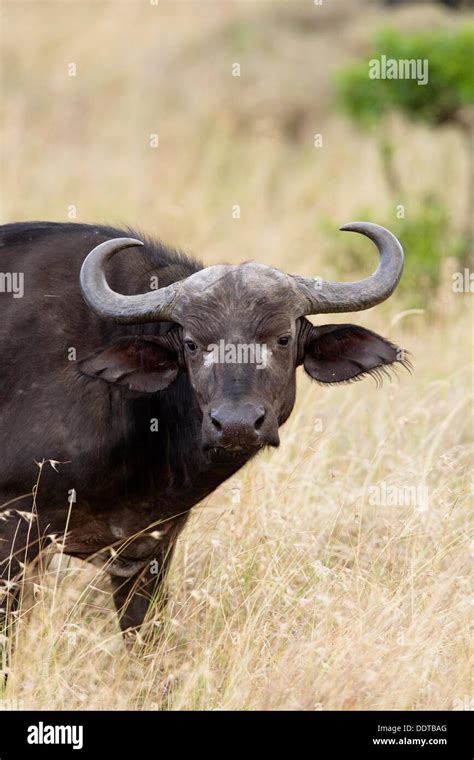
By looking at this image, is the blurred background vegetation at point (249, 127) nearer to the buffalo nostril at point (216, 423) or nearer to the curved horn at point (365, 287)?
the curved horn at point (365, 287)

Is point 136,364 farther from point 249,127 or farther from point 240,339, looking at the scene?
point 249,127

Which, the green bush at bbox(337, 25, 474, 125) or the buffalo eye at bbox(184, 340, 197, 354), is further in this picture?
the green bush at bbox(337, 25, 474, 125)

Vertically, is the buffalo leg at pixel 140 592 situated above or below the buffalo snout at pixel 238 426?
below

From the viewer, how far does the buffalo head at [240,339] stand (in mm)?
5609

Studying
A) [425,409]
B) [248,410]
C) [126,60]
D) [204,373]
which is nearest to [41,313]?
[204,373]

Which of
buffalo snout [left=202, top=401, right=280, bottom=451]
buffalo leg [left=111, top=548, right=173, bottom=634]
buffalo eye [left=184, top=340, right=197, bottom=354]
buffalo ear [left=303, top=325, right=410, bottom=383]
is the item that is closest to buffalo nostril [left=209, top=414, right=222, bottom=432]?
buffalo snout [left=202, top=401, right=280, bottom=451]

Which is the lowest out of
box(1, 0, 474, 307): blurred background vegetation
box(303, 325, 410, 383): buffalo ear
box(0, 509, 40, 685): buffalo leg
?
box(0, 509, 40, 685): buffalo leg

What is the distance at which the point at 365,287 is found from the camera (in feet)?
20.0

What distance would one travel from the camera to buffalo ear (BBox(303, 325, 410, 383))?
632cm

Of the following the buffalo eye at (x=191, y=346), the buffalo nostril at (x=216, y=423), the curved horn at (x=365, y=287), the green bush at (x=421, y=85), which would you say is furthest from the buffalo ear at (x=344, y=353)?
the green bush at (x=421, y=85)

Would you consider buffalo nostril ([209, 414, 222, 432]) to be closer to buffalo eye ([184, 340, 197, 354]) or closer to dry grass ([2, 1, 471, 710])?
buffalo eye ([184, 340, 197, 354])

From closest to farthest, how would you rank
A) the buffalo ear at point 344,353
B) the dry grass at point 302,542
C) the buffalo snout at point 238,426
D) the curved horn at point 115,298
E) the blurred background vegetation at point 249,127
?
the buffalo snout at point 238,426 → the dry grass at point 302,542 → the curved horn at point 115,298 → the buffalo ear at point 344,353 → the blurred background vegetation at point 249,127

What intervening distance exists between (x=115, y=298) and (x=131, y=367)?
399 millimetres
